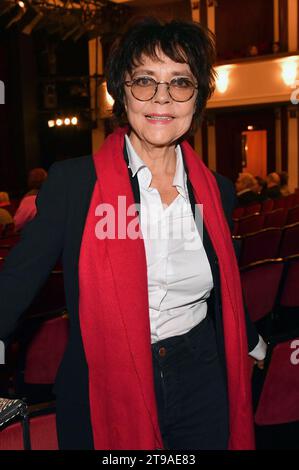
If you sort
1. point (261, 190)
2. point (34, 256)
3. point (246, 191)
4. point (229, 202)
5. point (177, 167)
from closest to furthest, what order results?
point (34, 256) → point (177, 167) → point (229, 202) → point (246, 191) → point (261, 190)

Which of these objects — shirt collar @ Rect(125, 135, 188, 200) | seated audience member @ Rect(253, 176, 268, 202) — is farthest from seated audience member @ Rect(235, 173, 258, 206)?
shirt collar @ Rect(125, 135, 188, 200)

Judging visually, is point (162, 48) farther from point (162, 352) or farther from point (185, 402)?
point (185, 402)

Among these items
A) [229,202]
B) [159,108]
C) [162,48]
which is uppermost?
[162,48]

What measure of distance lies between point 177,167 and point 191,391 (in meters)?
0.60

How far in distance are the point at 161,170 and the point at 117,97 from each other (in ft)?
0.75

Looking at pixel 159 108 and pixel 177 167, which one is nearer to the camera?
pixel 159 108

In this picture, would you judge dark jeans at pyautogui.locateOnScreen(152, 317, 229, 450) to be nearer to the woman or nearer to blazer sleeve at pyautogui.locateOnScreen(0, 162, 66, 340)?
the woman

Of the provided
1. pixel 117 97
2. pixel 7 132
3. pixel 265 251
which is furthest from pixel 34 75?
pixel 117 97

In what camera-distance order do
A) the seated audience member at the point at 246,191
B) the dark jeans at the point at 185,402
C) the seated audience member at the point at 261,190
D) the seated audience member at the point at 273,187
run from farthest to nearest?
the seated audience member at the point at 273,187 < the seated audience member at the point at 261,190 < the seated audience member at the point at 246,191 < the dark jeans at the point at 185,402

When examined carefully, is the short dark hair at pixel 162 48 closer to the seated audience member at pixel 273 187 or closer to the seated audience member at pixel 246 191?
the seated audience member at pixel 246 191

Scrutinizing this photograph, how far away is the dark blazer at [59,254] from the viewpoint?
1.11 meters

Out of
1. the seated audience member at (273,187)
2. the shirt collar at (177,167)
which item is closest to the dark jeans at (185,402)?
the shirt collar at (177,167)

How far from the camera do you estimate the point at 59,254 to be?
1.18 m

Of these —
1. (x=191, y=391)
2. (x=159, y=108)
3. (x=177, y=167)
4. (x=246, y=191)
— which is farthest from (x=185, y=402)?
(x=246, y=191)
